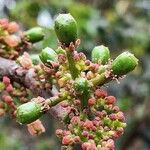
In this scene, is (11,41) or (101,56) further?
(11,41)

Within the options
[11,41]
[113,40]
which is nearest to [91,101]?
[11,41]

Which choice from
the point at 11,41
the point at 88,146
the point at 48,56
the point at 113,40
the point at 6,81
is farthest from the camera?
the point at 113,40

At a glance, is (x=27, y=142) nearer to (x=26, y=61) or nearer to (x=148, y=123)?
(x=148, y=123)

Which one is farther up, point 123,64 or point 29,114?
point 123,64

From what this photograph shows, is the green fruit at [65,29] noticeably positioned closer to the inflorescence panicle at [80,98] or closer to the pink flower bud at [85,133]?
the inflorescence panicle at [80,98]

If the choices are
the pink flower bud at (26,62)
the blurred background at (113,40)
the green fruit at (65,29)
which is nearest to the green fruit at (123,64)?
the green fruit at (65,29)

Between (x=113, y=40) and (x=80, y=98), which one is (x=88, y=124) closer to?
(x=80, y=98)

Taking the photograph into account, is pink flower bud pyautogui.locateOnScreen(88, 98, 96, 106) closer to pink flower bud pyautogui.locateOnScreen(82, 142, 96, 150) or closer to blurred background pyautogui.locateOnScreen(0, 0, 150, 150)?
pink flower bud pyautogui.locateOnScreen(82, 142, 96, 150)
